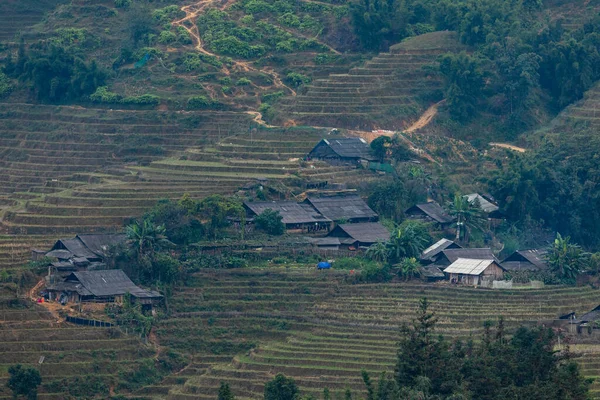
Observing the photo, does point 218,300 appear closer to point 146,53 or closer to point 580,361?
point 580,361

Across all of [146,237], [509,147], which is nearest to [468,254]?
[146,237]

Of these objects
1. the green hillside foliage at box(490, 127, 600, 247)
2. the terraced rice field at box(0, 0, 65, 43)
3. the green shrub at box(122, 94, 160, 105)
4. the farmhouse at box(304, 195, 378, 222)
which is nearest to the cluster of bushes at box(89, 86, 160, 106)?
the green shrub at box(122, 94, 160, 105)

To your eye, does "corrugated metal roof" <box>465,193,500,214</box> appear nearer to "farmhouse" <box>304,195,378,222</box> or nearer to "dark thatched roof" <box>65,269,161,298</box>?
"farmhouse" <box>304,195,378,222</box>

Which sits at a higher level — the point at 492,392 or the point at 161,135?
the point at 161,135

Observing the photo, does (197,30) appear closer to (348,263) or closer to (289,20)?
(289,20)

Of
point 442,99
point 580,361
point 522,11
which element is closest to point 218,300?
point 580,361
